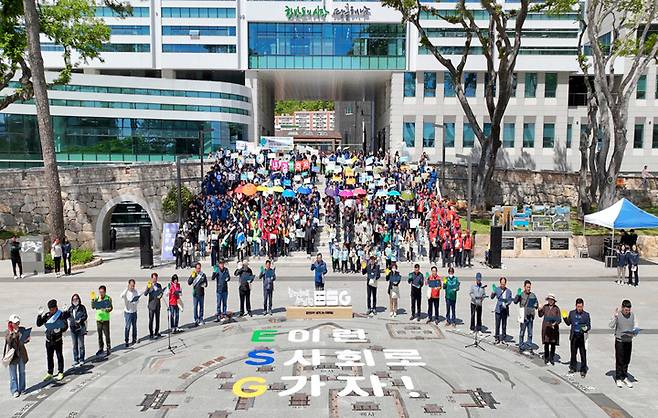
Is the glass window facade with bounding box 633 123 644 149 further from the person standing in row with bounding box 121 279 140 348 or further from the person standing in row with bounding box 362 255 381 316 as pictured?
the person standing in row with bounding box 121 279 140 348

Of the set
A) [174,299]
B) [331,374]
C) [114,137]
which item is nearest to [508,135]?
[114,137]

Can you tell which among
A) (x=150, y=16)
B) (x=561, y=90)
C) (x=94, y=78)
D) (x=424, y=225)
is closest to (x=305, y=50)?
(x=150, y=16)

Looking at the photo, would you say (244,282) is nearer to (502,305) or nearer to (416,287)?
(416,287)

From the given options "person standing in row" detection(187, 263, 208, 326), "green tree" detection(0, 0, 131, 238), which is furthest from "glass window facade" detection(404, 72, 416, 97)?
"person standing in row" detection(187, 263, 208, 326)

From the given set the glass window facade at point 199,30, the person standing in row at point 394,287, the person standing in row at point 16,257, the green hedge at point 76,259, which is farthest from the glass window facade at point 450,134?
the person standing in row at point 16,257

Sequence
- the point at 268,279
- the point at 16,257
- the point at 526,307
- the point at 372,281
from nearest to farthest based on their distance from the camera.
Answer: the point at 526,307 < the point at 268,279 < the point at 372,281 < the point at 16,257

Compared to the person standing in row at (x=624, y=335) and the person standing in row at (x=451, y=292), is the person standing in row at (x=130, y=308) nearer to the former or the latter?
the person standing in row at (x=451, y=292)

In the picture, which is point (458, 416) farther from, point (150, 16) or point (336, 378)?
point (150, 16)
